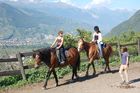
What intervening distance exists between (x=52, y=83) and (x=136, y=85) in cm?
489

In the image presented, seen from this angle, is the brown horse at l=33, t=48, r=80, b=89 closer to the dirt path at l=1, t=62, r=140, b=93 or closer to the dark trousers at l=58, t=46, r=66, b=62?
the dark trousers at l=58, t=46, r=66, b=62

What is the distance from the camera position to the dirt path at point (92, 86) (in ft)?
55.2

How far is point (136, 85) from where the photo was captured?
17.2m

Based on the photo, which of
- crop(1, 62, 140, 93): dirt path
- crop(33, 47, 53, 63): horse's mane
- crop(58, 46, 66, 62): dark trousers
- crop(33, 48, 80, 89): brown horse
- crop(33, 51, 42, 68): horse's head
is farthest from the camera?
crop(58, 46, 66, 62): dark trousers

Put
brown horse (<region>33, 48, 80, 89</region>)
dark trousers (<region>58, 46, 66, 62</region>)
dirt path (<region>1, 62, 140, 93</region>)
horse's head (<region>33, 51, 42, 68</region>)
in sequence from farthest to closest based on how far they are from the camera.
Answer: dark trousers (<region>58, 46, 66, 62</region>) < brown horse (<region>33, 48, 80, 89</region>) < horse's head (<region>33, 51, 42, 68</region>) < dirt path (<region>1, 62, 140, 93</region>)

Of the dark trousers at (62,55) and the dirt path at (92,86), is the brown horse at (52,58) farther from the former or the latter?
the dirt path at (92,86)

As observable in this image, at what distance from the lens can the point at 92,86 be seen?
59.4ft

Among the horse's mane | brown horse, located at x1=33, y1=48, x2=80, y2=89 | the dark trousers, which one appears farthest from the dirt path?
the horse's mane

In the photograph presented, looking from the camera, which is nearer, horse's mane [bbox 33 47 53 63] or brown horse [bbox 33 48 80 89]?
brown horse [bbox 33 48 80 89]

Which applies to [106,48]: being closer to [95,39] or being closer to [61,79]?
[95,39]

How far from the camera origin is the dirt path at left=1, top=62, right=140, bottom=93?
16.8 metres

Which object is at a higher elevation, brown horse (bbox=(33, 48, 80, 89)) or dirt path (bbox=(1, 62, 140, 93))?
brown horse (bbox=(33, 48, 80, 89))

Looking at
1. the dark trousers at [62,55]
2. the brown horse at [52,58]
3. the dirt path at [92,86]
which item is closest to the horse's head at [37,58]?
the brown horse at [52,58]

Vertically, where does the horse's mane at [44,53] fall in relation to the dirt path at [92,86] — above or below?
above
